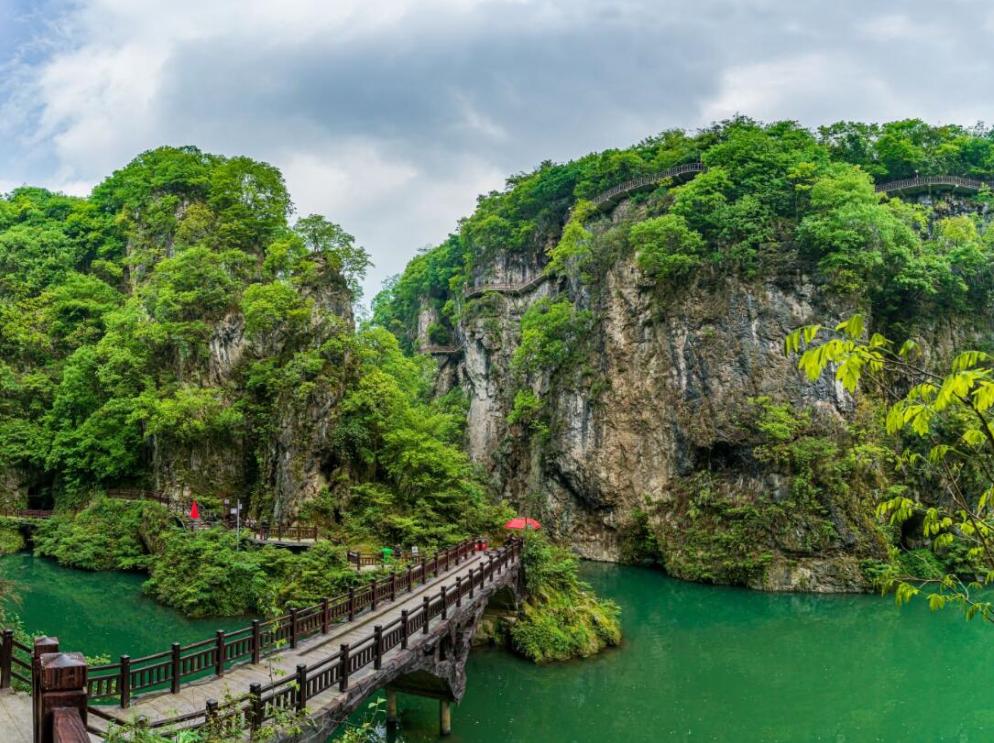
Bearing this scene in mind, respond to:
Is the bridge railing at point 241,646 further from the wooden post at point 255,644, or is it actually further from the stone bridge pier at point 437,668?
the stone bridge pier at point 437,668

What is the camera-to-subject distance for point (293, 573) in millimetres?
20516

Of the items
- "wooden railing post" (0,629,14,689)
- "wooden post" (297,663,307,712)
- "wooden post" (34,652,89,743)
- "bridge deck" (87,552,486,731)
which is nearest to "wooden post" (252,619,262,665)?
"bridge deck" (87,552,486,731)

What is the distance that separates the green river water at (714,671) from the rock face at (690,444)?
A: 2.56 meters

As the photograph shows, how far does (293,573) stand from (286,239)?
18033 millimetres

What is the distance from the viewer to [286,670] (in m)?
10.3

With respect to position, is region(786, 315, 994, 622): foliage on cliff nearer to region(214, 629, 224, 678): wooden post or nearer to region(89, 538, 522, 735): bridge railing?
region(89, 538, 522, 735): bridge railing

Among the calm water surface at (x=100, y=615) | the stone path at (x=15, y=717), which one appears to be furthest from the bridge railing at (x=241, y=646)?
the calm water surface at (x=100, y=615)

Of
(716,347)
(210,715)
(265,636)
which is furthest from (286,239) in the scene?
(210,715)

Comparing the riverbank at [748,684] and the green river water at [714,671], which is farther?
the green river water at [714,671]

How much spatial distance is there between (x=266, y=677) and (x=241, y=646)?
192cm

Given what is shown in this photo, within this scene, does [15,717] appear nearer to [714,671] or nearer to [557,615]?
[557,615]

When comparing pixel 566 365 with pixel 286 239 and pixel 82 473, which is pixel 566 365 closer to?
pixel 286 239

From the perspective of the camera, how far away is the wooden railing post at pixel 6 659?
8.17 m

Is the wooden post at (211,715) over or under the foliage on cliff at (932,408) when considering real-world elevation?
under
